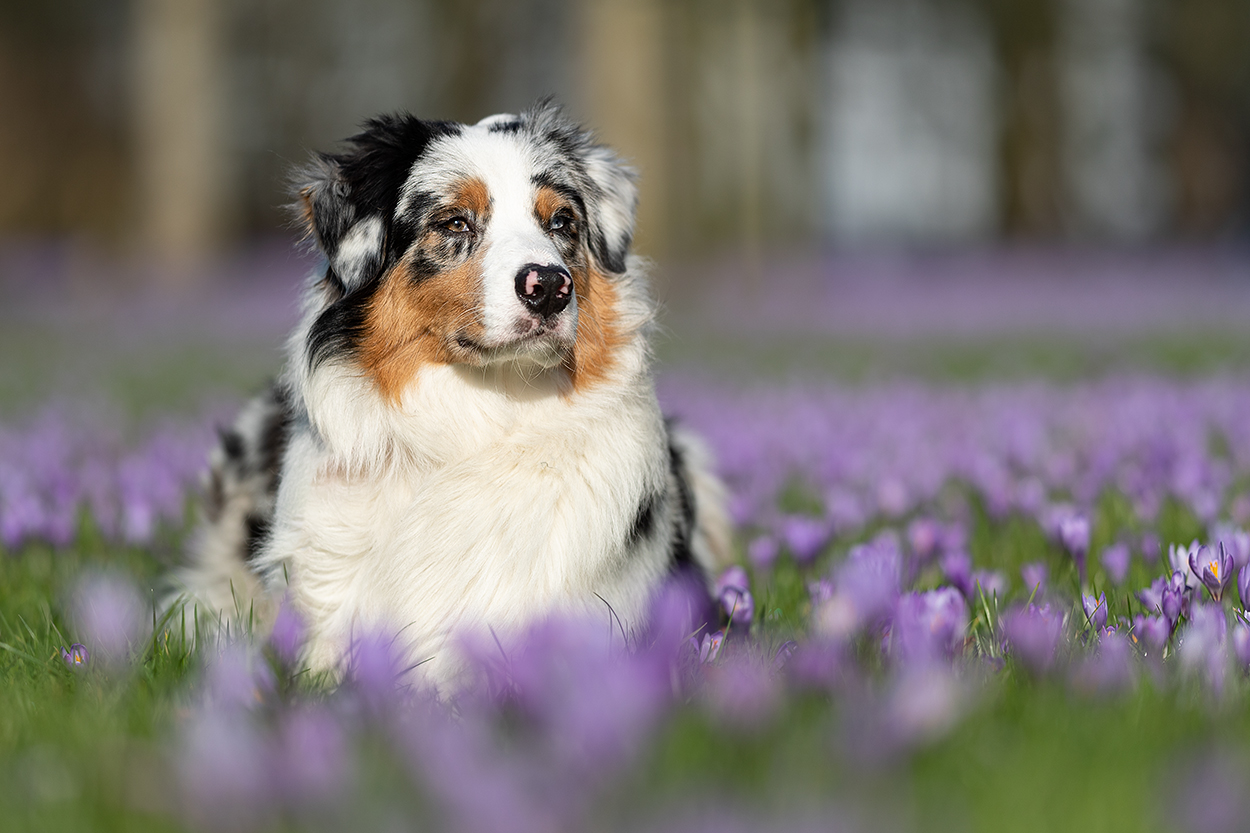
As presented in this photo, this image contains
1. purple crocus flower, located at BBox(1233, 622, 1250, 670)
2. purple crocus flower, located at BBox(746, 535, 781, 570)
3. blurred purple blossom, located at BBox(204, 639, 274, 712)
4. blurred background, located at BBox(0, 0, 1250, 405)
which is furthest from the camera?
blurred background, located at BBox(0, 0, 1250, 405)

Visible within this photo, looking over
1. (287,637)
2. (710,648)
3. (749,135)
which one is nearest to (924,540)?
(710,648)

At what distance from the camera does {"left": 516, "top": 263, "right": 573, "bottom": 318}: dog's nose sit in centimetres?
336

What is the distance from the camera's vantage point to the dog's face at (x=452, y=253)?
135 inches

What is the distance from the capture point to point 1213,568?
10.4 feet

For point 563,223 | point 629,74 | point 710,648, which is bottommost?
point 710,648

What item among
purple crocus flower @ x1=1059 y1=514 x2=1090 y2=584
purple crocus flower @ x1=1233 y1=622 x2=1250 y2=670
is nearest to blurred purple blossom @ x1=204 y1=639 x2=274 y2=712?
purple crocus flower @ x1=1233 y1=622 x2=1250 y2=670

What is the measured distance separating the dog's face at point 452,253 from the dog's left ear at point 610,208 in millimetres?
76

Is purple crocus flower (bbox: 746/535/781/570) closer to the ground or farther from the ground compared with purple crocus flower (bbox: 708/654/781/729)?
closer to the ground

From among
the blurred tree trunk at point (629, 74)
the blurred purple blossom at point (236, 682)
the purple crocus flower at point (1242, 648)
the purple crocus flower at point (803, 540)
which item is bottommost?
the purple crocus flower at point (803, 540)

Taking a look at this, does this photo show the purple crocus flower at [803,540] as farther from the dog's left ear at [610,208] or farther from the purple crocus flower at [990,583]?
the dog's left ear at [610,208]

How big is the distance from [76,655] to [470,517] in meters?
1.03

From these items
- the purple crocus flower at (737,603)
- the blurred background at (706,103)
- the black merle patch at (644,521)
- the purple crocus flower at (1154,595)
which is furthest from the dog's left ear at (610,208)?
the blurred background at (706,103)

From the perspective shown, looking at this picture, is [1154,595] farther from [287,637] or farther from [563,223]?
[287,637]

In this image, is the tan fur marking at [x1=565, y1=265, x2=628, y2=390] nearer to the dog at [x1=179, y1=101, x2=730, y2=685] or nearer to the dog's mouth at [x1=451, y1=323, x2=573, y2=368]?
the dog at [x1=179, y1=101, x2=730, y2=685]
